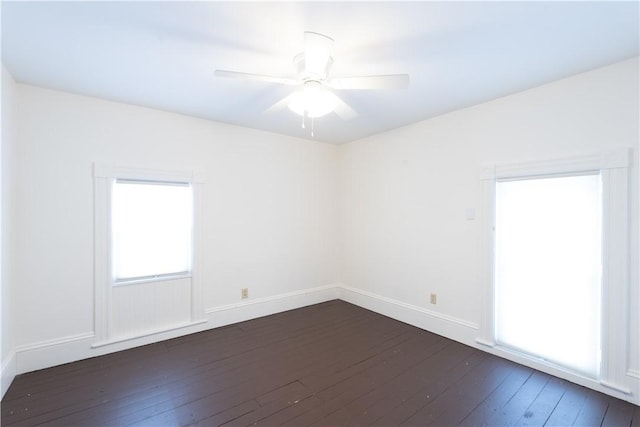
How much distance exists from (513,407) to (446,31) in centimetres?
255

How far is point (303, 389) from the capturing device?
224 cm

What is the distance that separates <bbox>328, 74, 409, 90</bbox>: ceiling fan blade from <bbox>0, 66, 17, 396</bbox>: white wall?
8.04 feet

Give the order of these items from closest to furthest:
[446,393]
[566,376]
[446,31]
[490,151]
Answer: [446,31]
[446,393]
[566,376]
[490,151]

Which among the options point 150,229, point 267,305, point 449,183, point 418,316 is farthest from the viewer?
point 267,305

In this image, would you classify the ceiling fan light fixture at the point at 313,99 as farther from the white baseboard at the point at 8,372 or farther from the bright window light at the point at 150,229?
the white baseboard at the point at 8,372

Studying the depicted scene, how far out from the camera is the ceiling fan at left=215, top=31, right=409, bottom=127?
66.7 inches

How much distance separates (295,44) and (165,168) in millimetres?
2025

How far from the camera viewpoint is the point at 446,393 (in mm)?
2191

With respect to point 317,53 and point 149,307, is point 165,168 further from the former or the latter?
point 317,53

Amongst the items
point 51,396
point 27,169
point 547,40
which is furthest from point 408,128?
point 51,396

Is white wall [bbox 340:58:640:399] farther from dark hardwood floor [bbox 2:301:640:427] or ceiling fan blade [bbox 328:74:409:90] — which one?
ceiling fan blade [bbox 328:74:409:90]

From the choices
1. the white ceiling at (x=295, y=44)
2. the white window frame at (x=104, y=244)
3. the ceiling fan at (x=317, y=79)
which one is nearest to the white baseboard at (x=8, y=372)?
the white window frame at (x=104, y=244)

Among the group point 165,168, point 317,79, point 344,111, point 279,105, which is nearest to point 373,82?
point 317,79

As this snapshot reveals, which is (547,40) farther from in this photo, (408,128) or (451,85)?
(408,128)
